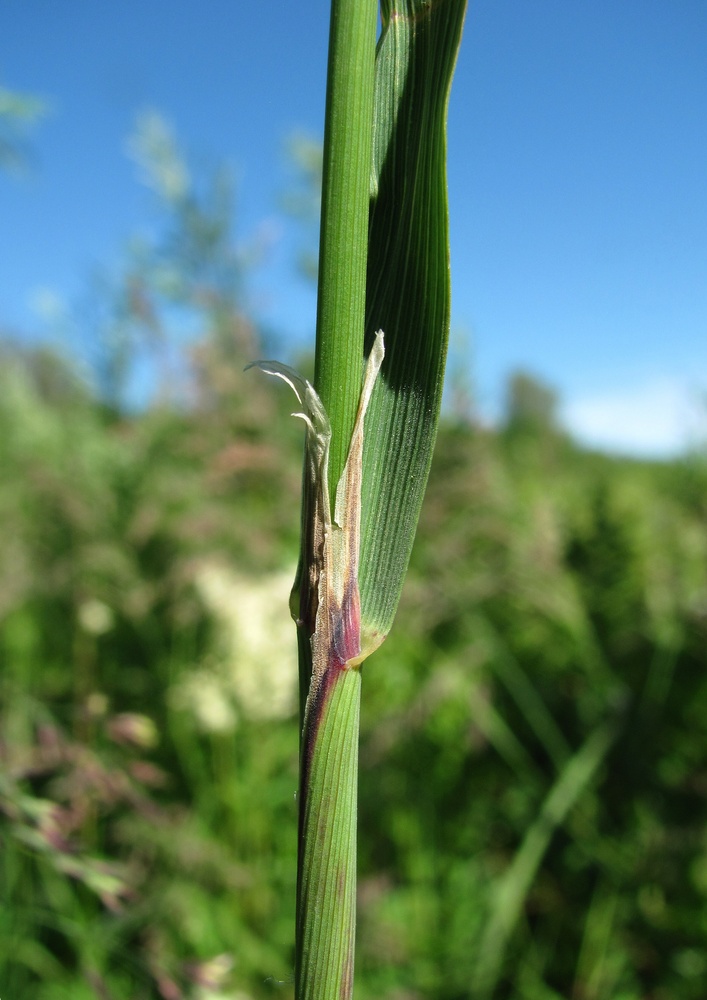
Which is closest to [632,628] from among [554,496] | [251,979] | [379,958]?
[554,496]

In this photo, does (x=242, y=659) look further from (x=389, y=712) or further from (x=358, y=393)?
(x=358, y=393)

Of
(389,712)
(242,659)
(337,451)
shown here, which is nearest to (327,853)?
(337,451)

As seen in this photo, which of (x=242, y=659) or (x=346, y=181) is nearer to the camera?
(x=346, y=181)

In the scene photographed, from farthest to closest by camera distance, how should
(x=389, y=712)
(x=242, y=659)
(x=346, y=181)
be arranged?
(x=242, y=659) < (x=389, y=712) < (x=346, y=181)

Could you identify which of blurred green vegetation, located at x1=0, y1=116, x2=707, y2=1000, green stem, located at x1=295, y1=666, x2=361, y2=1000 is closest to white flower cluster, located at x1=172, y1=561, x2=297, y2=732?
blurred green vegetation, located at x1=0, y1=116, x2=707, y2=1000

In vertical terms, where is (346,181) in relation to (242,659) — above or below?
above

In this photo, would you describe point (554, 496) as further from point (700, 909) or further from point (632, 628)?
point (700, 909)

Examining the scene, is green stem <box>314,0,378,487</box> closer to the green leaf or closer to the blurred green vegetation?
the green leaf
